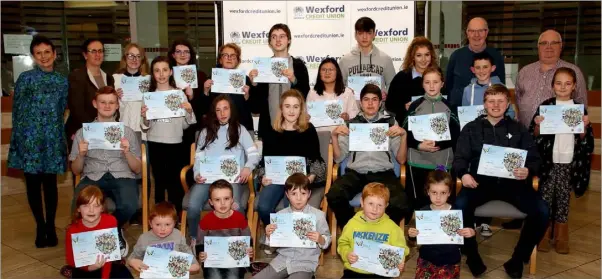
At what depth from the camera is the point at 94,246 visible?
3514 millimetres

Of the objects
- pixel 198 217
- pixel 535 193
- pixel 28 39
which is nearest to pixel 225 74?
pixel 198 217

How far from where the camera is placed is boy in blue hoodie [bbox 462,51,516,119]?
468 centimetres

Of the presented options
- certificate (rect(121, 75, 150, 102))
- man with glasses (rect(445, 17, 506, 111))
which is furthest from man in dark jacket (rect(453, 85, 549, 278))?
certificate (rect(121, 75, 150, 102))

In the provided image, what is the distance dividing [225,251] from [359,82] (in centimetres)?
227

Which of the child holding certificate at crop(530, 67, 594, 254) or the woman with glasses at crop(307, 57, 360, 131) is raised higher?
the woman with glasses at crop(307, 57, 360, 131)

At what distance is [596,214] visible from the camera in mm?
5859

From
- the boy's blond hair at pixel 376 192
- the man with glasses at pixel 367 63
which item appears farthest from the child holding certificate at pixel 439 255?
the man with glasses at pixel 367 63

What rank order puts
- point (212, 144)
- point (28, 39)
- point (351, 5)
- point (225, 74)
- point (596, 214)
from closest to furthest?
point (212, 144), point (225, 74), point (596, 214), point (351, 5), point (28, 39)

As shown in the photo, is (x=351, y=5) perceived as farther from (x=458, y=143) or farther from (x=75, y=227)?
(x=75, y=227)

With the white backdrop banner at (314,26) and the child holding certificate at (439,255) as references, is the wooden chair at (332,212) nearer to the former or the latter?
the child holding certificate at (439,255)

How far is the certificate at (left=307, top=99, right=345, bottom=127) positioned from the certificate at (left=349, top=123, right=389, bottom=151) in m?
0.48

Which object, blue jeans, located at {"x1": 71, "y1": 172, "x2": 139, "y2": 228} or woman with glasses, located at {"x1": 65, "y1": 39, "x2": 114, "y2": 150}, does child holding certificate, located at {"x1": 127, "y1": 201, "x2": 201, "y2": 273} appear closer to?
blue jeans, located at {"x1": 71, "y1": 172, "x2": 139, "y2": 228}

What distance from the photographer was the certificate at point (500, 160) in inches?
161

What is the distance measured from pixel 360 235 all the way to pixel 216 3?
385cm
